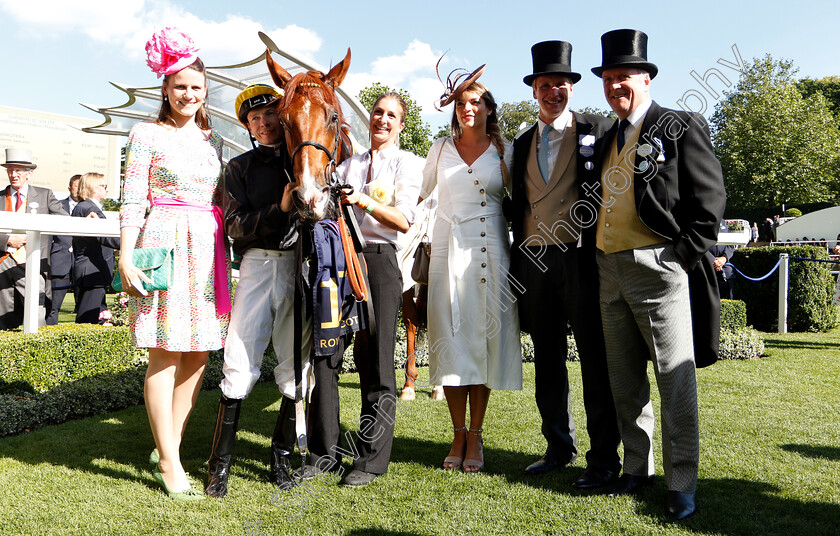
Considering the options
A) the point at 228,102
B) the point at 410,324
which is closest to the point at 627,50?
the point at 410,324

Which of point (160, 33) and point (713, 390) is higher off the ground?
point (160, 33)

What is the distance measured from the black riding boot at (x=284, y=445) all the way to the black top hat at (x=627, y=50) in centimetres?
277

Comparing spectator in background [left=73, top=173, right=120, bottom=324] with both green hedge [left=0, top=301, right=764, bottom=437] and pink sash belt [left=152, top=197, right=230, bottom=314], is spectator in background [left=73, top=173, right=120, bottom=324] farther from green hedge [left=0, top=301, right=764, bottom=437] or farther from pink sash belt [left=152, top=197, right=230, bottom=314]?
pink sash belt [left=152, top=197, right=230, bottom=314]

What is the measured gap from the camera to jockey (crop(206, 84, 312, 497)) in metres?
3.40

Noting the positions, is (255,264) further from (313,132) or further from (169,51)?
(169,51)

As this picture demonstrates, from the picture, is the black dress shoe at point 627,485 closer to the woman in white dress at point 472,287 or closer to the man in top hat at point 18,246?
the woman in white dress at point 472,287

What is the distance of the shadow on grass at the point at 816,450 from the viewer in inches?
159

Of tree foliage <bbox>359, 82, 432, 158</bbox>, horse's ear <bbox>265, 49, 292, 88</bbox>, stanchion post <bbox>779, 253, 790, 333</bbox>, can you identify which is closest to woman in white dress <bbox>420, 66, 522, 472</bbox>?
horse's ear <bbox>265, 49, 292, 88</bbox>

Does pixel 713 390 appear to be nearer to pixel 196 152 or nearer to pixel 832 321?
pixel 196 152

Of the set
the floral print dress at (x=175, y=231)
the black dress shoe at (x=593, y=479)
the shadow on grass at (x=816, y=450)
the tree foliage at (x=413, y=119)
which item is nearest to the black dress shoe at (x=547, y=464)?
the black dress shoe at (x=593, y=479)

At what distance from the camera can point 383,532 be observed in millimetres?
2920

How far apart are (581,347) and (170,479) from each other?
8.44ft

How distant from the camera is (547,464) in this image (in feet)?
12.5

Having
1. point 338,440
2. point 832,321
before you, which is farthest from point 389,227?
point 832,321
